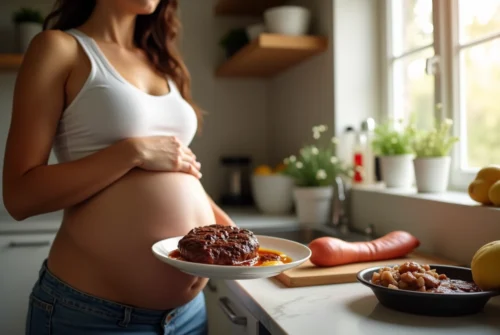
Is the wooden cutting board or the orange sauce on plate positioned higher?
the orange sauce on plate

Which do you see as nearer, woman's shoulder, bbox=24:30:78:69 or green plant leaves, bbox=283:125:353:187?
woman's shoulder, bbox=24:30:78:69

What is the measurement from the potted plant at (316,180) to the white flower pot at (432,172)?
0.38m

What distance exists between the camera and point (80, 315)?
99 centimetres

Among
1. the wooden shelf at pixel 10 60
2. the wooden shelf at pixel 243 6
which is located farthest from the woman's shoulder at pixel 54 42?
the wooden shelf at pixel 243 6

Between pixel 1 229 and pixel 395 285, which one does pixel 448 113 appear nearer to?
pixel 395 285

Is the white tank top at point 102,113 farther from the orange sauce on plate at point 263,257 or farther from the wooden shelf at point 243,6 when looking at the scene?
the wooden shelf at point 243,6

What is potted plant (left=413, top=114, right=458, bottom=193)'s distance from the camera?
4.55 ft

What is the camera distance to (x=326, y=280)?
108 centimetres

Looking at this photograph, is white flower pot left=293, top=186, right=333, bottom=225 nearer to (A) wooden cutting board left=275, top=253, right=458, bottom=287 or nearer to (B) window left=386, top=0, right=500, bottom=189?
(B) window left=386, top=0, right=500, bottom=189

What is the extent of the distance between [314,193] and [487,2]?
2.64 ft

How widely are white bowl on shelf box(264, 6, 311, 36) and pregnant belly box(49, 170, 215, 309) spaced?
1.06 meters

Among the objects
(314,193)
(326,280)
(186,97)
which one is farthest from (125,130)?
(314,193)

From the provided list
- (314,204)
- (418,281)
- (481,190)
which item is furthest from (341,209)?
(418,281)

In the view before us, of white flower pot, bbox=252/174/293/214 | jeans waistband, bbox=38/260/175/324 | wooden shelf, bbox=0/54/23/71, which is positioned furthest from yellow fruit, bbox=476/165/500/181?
wooden shelf, bbox=0/54/23/71
